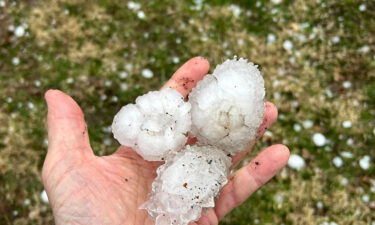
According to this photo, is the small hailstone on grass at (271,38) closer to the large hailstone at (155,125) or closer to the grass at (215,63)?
the grass at (215,63)

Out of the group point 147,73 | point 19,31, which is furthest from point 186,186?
point 19,31

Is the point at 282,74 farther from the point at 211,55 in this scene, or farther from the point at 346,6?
the point at 346,6

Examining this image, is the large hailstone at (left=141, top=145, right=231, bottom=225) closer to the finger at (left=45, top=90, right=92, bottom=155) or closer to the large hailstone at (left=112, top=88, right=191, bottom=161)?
the large hailstone at (left=112, top=88, right=191, bottom=161)

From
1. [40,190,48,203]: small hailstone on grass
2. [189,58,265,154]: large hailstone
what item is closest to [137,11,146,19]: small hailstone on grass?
[40,190,48,203]: small hailstone on grass

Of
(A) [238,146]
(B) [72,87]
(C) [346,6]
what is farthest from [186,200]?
(C) [346,6]

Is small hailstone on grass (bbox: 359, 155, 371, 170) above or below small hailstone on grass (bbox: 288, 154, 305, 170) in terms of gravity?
above

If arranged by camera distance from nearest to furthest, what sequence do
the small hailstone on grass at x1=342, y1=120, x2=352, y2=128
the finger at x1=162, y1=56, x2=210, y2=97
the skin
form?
the skin < the finger at x1=162, y1=56, x2=210, y2=97 < the small hailstone on grass at x1=342, y1=120, x2=352, y2=128

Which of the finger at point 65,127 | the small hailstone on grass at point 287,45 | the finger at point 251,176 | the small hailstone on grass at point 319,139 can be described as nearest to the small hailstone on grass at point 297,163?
the small hailstone on grass at point 319,139
